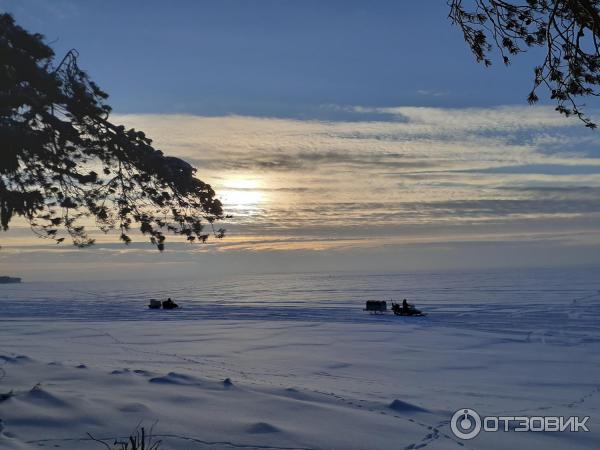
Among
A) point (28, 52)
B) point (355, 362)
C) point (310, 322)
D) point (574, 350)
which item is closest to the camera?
point (28, 52)

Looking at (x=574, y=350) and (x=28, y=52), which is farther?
(x=574, y=350)

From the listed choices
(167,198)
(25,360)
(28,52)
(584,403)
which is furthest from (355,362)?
(28,52)

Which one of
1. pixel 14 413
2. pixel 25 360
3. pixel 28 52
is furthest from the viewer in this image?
pixel 25 360

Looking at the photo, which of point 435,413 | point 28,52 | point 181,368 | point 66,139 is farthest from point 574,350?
point 28,52

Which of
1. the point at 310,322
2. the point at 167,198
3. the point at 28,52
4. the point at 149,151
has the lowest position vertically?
the point at 310,322

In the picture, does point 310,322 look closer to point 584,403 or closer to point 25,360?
point 25,360

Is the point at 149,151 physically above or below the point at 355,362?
above

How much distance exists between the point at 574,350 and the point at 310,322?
13382mm

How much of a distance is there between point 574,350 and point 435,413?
1059 cm

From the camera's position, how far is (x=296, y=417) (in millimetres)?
8547

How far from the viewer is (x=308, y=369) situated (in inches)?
553

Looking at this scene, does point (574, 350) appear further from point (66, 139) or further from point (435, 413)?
point (66, 139)

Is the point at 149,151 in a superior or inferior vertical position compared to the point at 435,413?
superior

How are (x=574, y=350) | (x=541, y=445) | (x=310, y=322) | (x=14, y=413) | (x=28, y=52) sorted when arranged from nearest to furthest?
(x=541, y=445) < (x=14, y=413) < (x=28, y=52) < (x=574, y=350) < (x=310, y=322)
